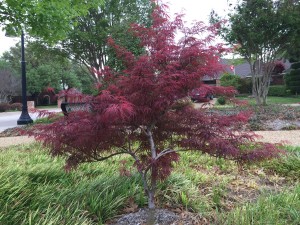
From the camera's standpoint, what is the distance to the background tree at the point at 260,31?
15.7 metres

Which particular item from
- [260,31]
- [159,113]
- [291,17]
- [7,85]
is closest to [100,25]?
[260,31]

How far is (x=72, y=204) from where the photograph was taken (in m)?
3.34

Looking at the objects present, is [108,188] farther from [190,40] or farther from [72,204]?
[190,40]

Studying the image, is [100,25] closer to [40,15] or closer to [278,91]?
[40,15]

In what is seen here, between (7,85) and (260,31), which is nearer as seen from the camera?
(260,31)

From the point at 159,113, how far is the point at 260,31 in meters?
14.8

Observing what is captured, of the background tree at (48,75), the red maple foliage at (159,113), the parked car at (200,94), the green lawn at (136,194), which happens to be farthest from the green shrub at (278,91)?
the parked car at (200,94)

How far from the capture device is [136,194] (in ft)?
12.6

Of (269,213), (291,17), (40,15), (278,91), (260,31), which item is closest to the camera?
(269,213)

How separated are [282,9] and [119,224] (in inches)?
612

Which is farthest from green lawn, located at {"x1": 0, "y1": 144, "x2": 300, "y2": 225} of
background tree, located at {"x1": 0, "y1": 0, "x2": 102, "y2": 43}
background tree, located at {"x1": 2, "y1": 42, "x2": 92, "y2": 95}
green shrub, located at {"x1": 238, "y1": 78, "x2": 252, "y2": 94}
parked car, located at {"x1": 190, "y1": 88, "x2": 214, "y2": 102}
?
background tree, located at {"x1": 2, "y1": 42, "x2": 92, "y2": 95}

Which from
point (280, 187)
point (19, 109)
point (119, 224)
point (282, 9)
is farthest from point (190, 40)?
point (19, 109)

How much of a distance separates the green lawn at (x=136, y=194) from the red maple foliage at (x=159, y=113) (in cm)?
44

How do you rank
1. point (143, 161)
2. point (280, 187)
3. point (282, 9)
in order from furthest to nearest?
point (282, 9)
point (280, 187)
point (143, 161)
